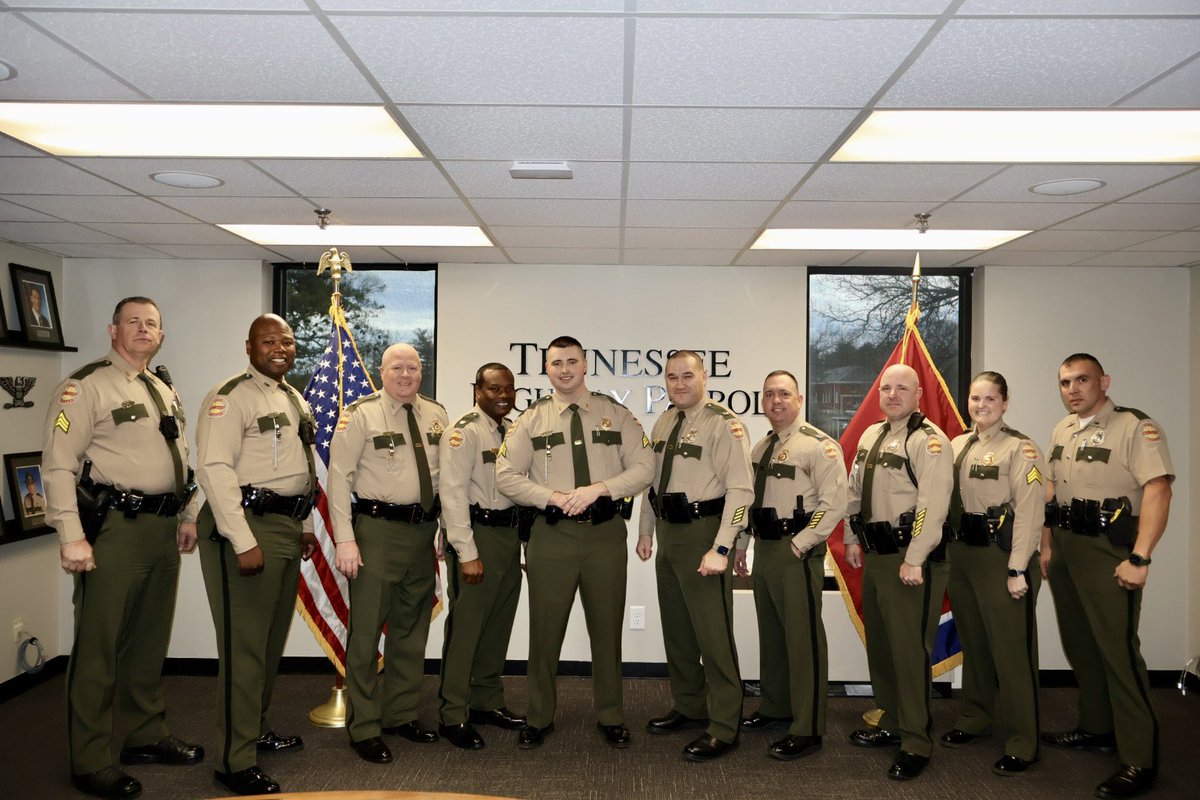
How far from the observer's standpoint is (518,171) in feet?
11.2

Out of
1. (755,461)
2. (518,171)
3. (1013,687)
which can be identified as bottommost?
(1013,687)

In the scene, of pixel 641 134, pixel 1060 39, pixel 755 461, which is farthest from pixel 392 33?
pixel 755 461

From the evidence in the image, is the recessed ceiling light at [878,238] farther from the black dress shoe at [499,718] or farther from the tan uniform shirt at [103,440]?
the tan uniform shirt at [103,440]

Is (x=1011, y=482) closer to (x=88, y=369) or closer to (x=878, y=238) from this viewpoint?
(x=878, y=238)

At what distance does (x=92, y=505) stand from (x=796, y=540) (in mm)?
3056

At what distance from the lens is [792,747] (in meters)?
4.02

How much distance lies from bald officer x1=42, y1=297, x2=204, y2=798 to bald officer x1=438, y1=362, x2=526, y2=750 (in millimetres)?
1191

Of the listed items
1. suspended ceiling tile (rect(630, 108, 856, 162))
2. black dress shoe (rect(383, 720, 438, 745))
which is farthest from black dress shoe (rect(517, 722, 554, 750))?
suspended ceiling tile (rect(630, 108, 856, 162))

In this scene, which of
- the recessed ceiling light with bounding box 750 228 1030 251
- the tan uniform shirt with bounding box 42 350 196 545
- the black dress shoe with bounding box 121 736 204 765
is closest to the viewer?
the tan uniform shirt with bounding box 42 350 196 545

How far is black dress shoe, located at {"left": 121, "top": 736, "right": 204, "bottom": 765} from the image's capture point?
3.93 meters

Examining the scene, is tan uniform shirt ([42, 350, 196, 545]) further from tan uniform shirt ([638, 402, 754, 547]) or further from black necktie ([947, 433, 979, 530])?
black necktie ([947, 433, 979, 530])

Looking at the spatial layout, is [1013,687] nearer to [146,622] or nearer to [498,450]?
[498,450]

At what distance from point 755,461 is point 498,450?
1296mm

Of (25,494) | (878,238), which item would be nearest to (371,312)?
(25,494)
